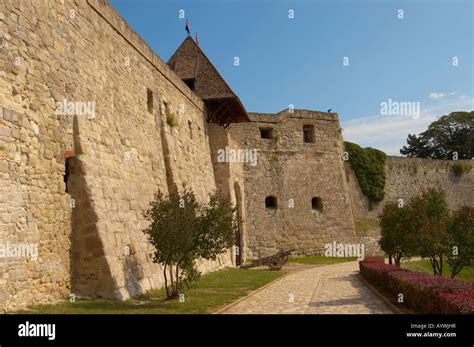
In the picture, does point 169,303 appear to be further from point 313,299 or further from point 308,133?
point 308,133

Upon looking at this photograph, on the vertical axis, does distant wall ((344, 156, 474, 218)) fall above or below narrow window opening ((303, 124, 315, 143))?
below

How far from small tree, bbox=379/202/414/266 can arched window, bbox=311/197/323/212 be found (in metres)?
11.1

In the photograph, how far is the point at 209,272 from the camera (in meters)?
17.6

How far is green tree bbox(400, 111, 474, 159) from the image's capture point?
5362cm

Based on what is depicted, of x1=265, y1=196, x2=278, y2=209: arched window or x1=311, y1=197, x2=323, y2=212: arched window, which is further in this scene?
x1=311, y1=197, x2=323, y2=212: arched window

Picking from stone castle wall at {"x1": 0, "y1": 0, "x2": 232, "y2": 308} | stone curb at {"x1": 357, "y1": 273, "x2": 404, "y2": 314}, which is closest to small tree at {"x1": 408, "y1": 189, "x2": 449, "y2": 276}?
stone curb at {"x1": 357, "y1": 273, "x2": 404, "y2": 314}

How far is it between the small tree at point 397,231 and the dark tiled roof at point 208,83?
369 inches

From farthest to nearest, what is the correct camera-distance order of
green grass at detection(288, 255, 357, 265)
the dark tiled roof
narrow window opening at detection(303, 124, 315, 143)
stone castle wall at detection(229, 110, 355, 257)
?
narrow window opening at detection(303, 124, 315, 143) → stone castle wall at detection(229, 110, 355, 257) → green grass at detection(288, 255, 357, 265) → the dark tiled roof

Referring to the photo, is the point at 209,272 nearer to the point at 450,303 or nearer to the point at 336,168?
the point at 450,303

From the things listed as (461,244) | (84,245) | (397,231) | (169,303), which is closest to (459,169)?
(397,231)

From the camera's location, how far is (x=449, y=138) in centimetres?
5509

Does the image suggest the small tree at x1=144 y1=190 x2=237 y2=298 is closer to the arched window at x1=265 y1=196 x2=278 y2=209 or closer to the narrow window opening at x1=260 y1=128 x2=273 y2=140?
the arched window at x1=265 y1=196 x2=278 y2=209

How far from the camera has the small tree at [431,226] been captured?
1234 cm
